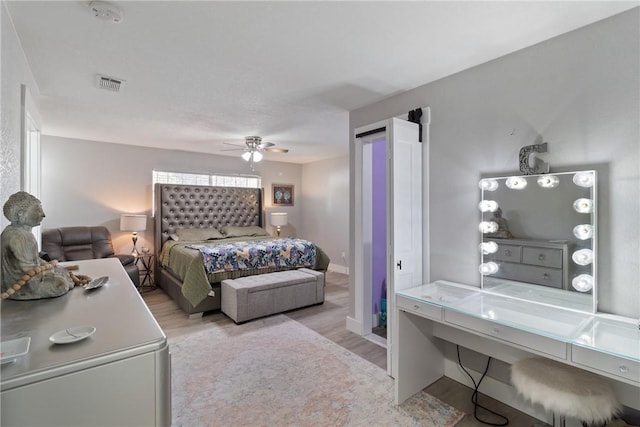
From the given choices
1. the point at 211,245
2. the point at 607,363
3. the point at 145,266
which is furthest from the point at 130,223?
the point at 607,363

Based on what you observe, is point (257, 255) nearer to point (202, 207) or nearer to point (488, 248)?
point (202, 207)

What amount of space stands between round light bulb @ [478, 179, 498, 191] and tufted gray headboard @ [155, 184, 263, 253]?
4.69 meters

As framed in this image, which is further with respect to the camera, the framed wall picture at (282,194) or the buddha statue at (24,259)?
the framed wall picture at (282,194)

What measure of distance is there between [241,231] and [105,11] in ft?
13.8

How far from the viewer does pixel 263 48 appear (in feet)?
6.46

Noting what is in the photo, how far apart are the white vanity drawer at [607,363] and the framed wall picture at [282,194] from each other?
19.0ft

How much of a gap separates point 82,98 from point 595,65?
3986mm

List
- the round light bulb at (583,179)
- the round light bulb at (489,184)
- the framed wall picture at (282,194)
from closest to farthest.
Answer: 1. the round light bulb at (583,179)
2. the round light bulb at (489,184)
3. the framed wall picture at (282,194)

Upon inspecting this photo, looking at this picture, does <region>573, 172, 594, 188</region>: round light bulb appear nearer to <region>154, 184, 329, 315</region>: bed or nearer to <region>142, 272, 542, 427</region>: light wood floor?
<region>142, 272, 542, 427</region>: light wood floor

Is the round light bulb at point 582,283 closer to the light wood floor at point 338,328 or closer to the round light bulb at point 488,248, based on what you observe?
the round light bulb at point 488,248

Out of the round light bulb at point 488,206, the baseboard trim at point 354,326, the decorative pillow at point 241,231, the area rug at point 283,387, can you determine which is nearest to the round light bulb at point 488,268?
the round light bulb at point 488,206

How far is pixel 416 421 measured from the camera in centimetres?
192

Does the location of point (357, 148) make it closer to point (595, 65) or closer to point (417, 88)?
point (417, 88)

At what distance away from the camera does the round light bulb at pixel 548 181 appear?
6.18ft
